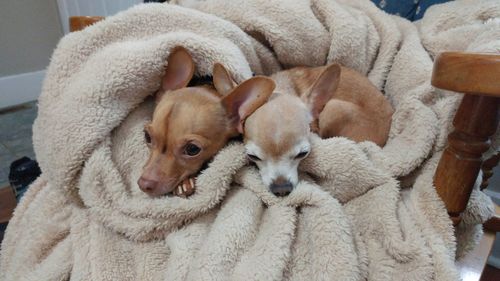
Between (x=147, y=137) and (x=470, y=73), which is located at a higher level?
(x=470, y=73)

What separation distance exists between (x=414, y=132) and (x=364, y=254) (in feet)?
1.04

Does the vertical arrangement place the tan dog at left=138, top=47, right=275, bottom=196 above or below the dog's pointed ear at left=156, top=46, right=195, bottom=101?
below

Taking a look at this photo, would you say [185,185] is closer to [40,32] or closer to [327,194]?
[327,194]

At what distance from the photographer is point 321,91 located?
1.04 metres

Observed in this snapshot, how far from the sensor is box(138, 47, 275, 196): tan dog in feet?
2.68

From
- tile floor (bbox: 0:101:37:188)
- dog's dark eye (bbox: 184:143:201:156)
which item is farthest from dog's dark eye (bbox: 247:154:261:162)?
tile floor (bbox: 0:101:37:188)

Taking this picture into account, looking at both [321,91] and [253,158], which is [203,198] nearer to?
[253,158]

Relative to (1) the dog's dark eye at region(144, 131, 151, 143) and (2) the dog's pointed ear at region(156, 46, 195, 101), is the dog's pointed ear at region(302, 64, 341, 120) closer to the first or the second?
(2) the dog's pointed ear at region(156, 46, 195, 101)

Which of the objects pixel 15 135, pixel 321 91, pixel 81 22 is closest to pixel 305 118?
pixel 321 91

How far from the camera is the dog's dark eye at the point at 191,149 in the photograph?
85 cm

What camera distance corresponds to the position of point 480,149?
0.62 meters

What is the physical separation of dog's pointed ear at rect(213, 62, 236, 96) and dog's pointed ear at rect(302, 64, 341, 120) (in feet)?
0.75

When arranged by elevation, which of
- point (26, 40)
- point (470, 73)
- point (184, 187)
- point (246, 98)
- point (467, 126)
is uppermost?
point (470, 73)

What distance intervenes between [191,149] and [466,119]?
531 mm
